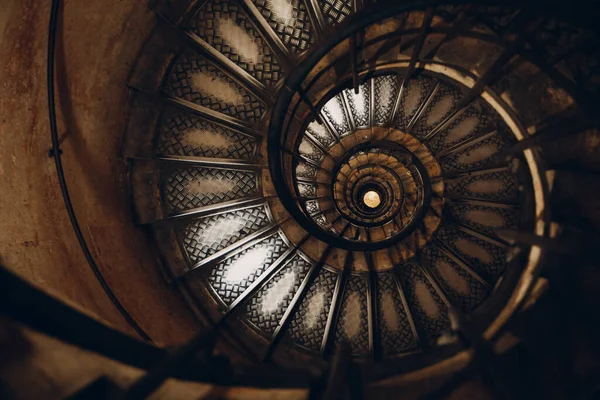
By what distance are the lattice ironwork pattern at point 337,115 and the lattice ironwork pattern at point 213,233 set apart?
7.30ft

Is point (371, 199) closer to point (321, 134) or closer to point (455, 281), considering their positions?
point (321, 134)

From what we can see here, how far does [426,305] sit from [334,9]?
4.04m

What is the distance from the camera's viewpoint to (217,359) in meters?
2.47

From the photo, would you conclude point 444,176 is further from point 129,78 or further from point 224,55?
point 129,78

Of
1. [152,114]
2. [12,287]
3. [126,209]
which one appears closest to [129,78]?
[152,114]

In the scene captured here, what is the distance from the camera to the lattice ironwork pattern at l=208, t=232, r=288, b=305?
4.30 metres

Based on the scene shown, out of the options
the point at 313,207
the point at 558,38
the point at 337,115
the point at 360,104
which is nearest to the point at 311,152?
the point at 337,115

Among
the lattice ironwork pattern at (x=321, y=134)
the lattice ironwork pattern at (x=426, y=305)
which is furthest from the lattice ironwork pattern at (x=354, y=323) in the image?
the lattice ironwork pattern at (x=321, y=134)

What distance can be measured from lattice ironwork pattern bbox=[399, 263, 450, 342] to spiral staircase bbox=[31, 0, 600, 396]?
1.0 inches

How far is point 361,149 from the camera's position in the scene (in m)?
5.72

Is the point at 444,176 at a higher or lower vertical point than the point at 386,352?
higher

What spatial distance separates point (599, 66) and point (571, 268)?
5.54 feet

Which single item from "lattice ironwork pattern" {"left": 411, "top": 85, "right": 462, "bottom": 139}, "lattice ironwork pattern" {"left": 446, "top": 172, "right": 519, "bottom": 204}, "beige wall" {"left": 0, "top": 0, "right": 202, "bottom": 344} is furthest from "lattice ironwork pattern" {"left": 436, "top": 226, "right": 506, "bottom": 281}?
"beige wall" {"left": 0, "top": 0, "right": 202, "bottom": 344}

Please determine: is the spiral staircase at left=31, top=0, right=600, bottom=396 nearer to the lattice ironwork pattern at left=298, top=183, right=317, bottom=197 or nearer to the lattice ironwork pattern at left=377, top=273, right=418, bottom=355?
the lattice ironwork pattern at left=377, top=273, right=418, bottom=355
